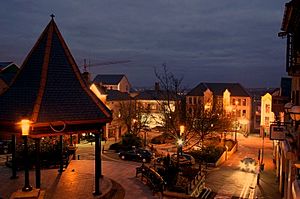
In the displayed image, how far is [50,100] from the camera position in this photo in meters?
15.7

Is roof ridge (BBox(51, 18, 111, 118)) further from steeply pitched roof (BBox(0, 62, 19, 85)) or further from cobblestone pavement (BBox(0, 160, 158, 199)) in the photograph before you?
steeply pitched roof (BBox(0, 62, 19, 85))

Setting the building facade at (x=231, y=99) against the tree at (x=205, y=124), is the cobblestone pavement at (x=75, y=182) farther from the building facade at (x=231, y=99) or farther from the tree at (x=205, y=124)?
the building facade at (x=231, y=99)

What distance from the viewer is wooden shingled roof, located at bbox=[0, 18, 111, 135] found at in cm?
1515

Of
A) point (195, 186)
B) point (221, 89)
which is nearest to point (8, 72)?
point (195, 186)

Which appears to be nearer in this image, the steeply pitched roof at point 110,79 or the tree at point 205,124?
the tree at point 205,124

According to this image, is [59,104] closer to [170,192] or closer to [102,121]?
[102,121]

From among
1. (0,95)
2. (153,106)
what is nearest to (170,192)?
(0,95)

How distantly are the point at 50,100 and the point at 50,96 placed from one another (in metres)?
0.25

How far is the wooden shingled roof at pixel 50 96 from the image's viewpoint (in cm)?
1515

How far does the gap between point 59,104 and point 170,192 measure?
304 inches

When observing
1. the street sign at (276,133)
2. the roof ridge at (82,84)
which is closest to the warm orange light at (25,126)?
the roof ridge at (82,84)

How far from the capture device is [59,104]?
15719 millimetres

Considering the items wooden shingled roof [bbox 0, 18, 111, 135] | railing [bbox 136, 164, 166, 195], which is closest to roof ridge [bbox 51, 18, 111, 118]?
wooden shingled roof [bbox 0, 18, 111, 135]

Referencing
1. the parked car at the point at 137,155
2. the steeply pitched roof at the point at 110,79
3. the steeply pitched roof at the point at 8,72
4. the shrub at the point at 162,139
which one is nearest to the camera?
the parked car at the point at 137,155
